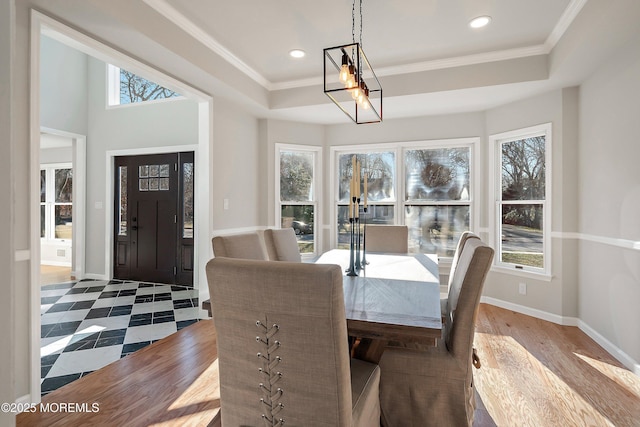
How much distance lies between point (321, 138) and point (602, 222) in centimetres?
345

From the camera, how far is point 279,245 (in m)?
2.64

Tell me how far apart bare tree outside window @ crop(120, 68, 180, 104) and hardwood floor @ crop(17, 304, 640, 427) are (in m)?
3.73

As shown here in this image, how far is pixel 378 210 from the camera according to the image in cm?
482

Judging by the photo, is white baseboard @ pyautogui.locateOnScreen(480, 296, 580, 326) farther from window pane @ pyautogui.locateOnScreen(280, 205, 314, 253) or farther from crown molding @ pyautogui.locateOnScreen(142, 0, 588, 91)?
crown molding @ pyautogui.locateOnScreen(142, 0, 588, 91)

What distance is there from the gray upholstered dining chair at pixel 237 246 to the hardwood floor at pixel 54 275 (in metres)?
4.21

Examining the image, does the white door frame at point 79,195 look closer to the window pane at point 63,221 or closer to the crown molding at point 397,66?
the window pane at point 63,221

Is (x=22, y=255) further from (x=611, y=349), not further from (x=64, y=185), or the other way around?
(x=64, y=185)

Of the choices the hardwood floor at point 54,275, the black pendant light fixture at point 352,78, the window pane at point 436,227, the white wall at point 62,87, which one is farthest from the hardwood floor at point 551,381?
the white wall at point 62,87

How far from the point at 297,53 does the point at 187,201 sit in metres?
2.67

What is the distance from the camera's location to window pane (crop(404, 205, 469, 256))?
14.6 feet

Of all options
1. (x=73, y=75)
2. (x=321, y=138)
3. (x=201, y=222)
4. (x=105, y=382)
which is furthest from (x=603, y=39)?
(x=73, y=75)

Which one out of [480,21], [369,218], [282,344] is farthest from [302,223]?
[282,344]

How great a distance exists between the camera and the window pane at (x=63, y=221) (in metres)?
6.41

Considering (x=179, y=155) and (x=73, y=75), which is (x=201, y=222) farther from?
(x=73, y=75)
